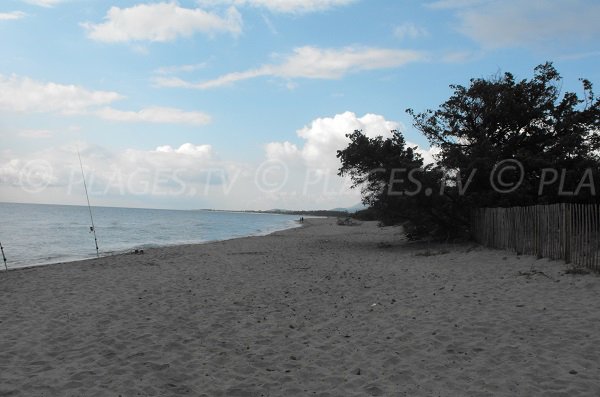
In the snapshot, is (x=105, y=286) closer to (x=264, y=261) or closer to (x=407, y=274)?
(x=264, y=261)

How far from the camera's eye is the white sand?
15.5 ft

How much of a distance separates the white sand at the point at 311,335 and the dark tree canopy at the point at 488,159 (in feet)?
19.7

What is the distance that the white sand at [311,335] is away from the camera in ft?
15.5

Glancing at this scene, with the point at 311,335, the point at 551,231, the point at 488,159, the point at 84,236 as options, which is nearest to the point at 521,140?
the point at 488,159

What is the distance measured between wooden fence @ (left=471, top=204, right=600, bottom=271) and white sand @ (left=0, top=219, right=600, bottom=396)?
619 millimetres

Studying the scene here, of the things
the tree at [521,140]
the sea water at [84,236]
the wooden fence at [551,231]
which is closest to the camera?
the wooden fence at [551,231]

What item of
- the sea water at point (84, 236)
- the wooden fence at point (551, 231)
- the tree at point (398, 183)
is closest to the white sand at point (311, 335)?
the wooden fence at point (551, 231)

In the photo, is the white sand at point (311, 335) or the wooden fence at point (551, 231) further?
the wooden fence at point (551, 231)

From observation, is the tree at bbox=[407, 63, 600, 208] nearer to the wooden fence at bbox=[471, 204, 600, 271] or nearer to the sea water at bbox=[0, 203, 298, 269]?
the wooden fence at bbox=[471, 204, 600, 271]

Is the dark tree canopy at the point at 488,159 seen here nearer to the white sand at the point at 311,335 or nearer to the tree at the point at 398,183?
the tree at the point at 398,183

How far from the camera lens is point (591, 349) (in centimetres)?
529

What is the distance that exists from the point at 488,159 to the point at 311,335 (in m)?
13.2

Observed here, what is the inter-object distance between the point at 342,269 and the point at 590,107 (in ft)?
43.7

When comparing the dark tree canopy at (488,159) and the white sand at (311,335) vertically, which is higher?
the dark tree canopy at (488,159)
